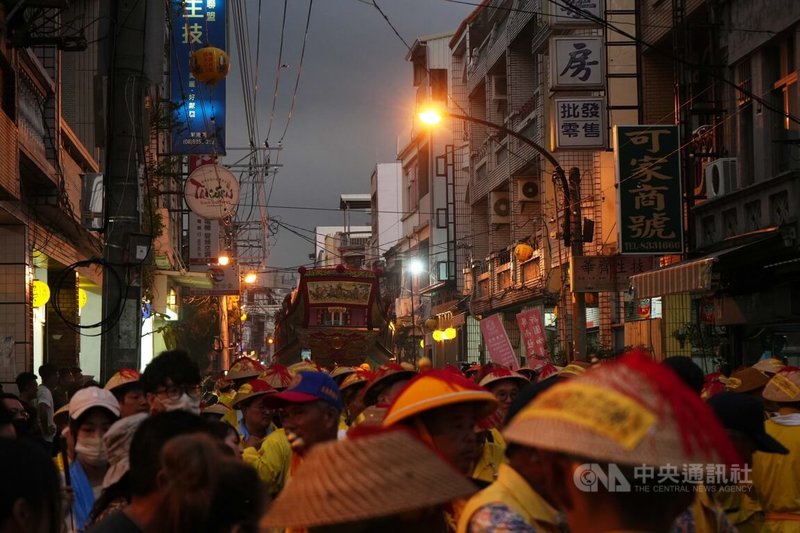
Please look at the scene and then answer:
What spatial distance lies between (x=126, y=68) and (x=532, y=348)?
11.8 meters

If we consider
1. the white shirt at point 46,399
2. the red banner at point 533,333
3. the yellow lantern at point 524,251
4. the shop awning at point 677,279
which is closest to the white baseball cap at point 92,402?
the white shirt at point 46,399

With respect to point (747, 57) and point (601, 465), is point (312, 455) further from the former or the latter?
point (747, 57)

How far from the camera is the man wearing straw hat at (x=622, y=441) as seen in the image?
254 centimetres

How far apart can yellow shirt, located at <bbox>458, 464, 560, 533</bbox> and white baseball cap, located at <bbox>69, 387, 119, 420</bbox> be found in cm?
315

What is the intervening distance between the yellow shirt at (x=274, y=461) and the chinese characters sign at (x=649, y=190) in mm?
16570

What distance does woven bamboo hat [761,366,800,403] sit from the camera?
28.9ft

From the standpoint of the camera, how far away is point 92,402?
649 centimetres

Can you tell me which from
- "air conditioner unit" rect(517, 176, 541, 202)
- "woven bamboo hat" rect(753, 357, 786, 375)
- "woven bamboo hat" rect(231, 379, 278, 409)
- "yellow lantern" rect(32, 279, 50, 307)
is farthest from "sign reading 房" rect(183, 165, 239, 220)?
"woven bamboo hat" rect(231, 379, 278, 409)

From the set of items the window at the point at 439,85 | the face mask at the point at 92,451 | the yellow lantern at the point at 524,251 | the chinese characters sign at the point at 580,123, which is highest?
the window at the point at 439,85

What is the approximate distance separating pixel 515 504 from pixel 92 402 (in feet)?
11.0

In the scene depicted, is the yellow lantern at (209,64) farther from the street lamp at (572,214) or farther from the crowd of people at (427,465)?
the crowd of people at (427,465)

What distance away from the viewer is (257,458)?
7102 mm

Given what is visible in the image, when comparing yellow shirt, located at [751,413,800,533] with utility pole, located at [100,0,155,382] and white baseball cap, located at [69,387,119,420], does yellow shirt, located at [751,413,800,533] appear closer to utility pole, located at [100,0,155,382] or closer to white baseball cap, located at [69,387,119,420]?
white baseball cap, located at [69,387,119,420]

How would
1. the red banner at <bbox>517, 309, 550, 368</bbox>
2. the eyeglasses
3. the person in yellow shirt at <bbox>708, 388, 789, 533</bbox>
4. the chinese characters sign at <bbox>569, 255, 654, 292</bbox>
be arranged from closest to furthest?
the person in yellow shirt at <bbox>708, 388, 789, 533</bbox>, the eyeglasses, the red banner at <bbox>517, 309, 550, 368</bbox>, the chinese characters sign at <bbox>569, 255, 654, 292</bbox>
